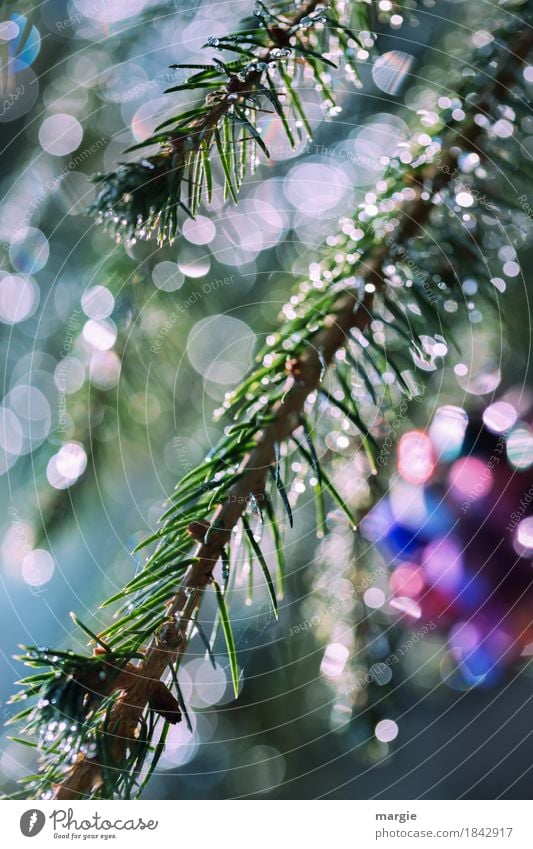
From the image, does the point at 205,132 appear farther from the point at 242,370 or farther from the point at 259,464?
the point at 242,370

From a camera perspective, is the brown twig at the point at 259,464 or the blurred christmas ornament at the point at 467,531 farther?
the blurred christmas ornament at the point at 467,531

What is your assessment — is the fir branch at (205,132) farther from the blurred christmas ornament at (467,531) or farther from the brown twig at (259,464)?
the blurred christmas ornament at (467,531)

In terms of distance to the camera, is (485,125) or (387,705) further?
(387,705)

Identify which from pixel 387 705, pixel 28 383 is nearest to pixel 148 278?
pixel 28 383

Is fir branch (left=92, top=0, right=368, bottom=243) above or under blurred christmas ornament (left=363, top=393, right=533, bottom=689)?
above

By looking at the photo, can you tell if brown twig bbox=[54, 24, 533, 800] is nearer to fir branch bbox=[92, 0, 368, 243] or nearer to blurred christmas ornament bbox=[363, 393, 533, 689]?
fir branch bbox=[92, 0, 368, 243]

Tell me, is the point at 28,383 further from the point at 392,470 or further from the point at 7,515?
the point at 392,470

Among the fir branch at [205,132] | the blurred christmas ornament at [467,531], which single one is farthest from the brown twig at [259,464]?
the blurred christmas ornament at [467,531]

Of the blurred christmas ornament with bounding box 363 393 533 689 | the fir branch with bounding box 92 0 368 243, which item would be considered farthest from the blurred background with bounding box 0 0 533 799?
the fir branch with bounding box 92 0 368 243
